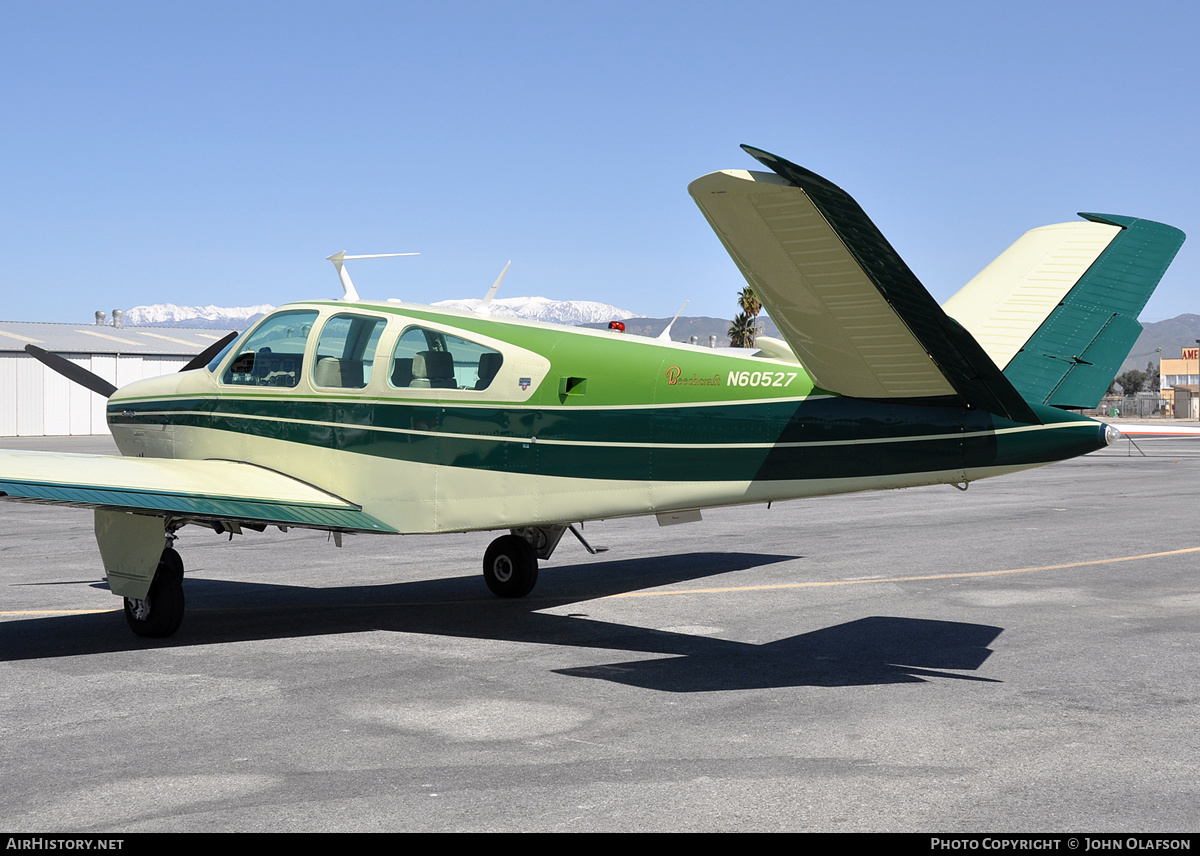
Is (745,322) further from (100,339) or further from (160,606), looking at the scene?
(160,606)

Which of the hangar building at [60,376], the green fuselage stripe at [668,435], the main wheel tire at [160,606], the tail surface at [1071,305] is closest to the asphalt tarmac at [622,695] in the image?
the main wheel tire at [160,606]

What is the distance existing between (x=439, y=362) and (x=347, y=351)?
92 cm

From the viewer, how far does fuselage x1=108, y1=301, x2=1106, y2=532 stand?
711 cm

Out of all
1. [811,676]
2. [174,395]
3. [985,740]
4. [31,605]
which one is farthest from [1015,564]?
[31,605]

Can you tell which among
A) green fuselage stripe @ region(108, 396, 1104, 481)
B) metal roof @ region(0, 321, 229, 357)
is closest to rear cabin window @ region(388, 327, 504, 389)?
green fuselage stripe @ region(108, 396, 1104, 481)

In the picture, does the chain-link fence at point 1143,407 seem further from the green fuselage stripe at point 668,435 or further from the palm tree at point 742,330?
the green fuselage stripe at point 668,435

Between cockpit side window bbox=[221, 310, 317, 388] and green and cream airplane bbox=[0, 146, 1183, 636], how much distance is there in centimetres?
2

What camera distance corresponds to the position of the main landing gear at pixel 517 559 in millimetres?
10852

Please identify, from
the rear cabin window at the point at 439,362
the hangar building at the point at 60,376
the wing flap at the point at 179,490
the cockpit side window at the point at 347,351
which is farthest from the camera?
the hangar building at the point at 60,376

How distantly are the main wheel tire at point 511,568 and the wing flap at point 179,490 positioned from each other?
6.87ft

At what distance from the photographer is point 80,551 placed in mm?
14891

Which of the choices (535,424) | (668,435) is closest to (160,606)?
(535,424)

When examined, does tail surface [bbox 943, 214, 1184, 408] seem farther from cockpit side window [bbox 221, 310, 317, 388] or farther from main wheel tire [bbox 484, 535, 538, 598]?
cockpit side window [bbox 221, 310, 317, 388]

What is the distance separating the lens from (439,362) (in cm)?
902
